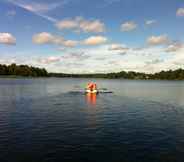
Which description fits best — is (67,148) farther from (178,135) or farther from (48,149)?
(178,135)

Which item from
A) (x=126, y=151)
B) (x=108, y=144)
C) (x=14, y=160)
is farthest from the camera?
(x=108, y=144)

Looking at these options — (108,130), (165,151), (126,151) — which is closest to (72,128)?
(108,130)

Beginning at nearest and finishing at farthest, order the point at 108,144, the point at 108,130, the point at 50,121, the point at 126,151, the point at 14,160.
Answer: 1. the point at 14,160
2. the point at 126,151
3. the point at 108,144
4. the point at 108,130
5. the point at 50,121

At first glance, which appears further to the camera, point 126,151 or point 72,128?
point 72,128

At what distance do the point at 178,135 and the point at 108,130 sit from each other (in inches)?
262

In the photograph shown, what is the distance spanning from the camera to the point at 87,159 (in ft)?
50.5

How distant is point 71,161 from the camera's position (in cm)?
1512

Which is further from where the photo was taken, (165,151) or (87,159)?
(165,151)

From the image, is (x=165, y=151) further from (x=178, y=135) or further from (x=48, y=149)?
(x=48, y=149)

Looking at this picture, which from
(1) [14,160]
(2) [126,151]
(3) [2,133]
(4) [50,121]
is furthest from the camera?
(4) [50,121]

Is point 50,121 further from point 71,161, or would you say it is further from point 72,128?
point 71,161

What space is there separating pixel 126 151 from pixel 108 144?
1.91 metres

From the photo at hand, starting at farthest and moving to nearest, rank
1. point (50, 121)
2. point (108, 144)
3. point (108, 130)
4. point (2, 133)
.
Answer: point (50, 121) < point (108, 130) < point (2, 133) < point (108, 144)

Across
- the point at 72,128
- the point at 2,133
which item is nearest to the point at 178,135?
the point at 72,128
